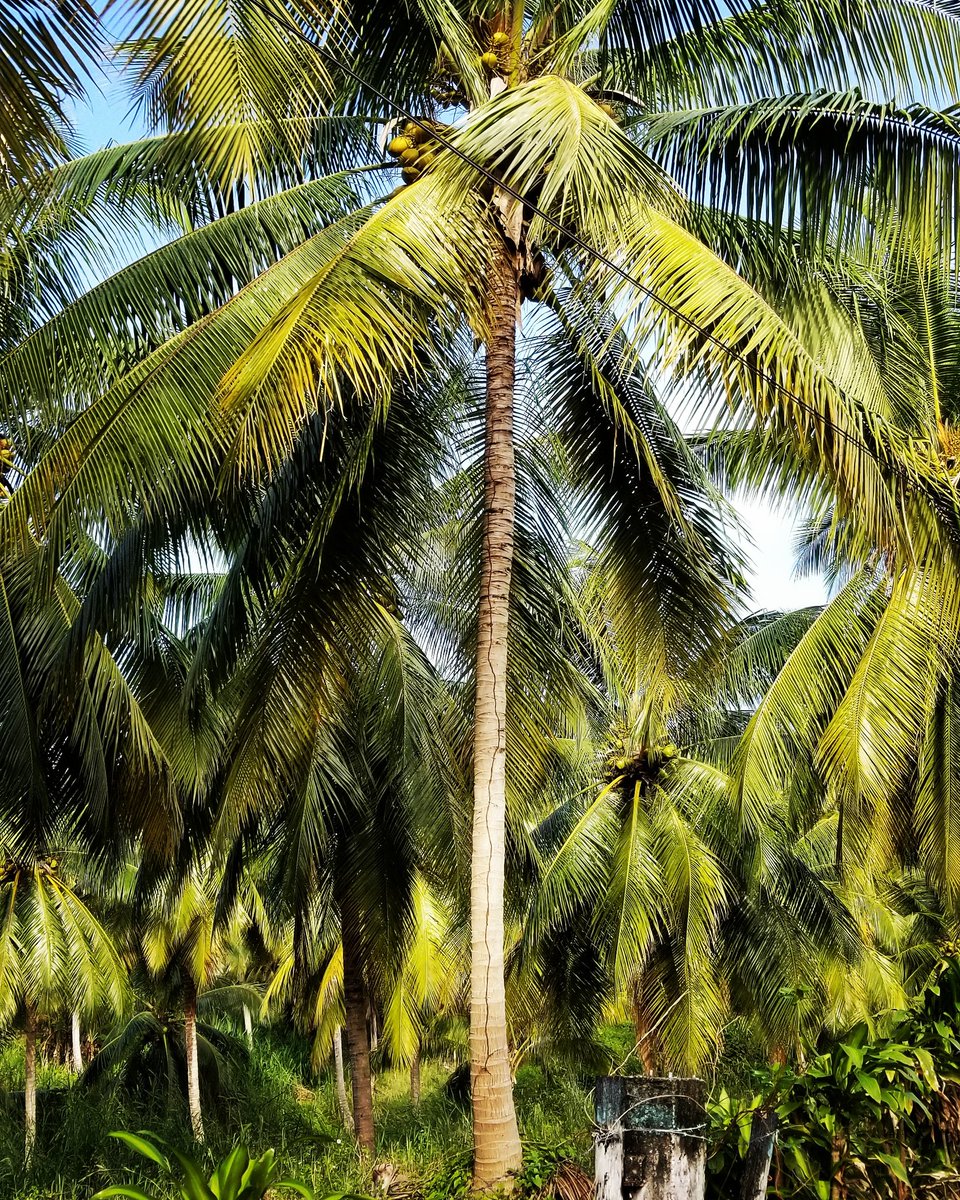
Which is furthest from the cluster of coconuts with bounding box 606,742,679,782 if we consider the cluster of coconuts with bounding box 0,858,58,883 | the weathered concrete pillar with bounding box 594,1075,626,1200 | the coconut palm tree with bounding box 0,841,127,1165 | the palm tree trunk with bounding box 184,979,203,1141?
the weathered concrete pillar with bounding box 594,1075,626,1200

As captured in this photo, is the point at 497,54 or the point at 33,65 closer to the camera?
the point at 33,65

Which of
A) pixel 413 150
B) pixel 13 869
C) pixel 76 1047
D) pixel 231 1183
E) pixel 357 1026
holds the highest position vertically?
pixel 413 150

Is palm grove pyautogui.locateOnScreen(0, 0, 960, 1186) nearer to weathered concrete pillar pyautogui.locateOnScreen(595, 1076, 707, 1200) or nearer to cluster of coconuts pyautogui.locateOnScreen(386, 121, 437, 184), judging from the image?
cluster of coconuts pyautogui.locateOnScreen(386, 121, 437, 184)

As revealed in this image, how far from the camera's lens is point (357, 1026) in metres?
12.5

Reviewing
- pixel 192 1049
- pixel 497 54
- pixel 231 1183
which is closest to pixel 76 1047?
pixel 192 1049

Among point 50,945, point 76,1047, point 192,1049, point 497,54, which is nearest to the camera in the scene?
point 497,54

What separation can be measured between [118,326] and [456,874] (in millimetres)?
5570

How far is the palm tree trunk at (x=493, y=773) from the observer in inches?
254

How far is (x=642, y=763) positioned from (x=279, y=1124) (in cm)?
1123

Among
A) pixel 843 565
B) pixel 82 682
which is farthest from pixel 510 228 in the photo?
pixel 843 565

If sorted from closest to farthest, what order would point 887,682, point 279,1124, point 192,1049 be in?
point 887,682
point 192,1049
point 279,1124

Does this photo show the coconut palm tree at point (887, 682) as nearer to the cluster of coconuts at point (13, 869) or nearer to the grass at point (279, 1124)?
the grass at point (279, 1124)

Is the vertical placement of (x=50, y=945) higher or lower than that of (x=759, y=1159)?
higher

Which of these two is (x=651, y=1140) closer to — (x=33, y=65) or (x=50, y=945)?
(x=33, y=65)
